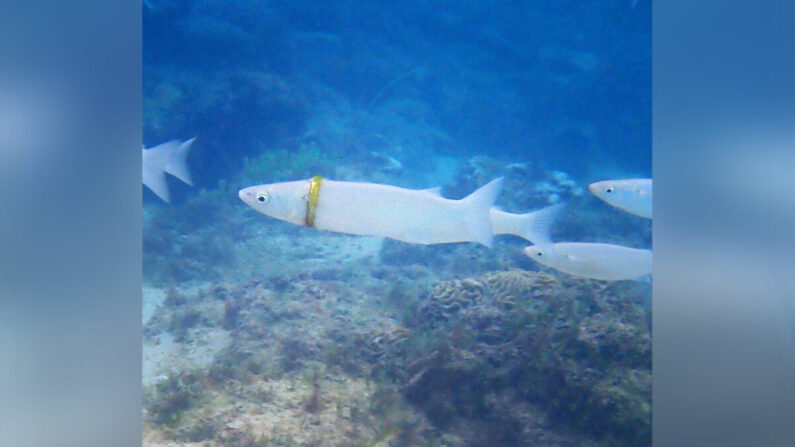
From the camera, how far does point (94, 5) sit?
1.88 m

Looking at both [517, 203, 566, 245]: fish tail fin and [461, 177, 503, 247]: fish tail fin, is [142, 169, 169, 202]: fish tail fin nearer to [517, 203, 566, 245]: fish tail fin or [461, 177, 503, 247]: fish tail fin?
[461, 177, 503, 247]: fish tail fin

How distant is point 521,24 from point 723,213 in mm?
1225

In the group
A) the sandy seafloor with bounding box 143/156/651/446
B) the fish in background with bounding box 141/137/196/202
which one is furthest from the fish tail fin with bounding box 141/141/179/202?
the sandy seafloor with bounding box 143/156/651/446

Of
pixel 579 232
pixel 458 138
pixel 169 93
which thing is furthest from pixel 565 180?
pixel 169 93

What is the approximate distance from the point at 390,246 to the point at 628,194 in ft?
3.51

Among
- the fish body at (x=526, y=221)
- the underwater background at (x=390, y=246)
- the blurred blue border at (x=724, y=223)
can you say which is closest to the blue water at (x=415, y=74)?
the underwater background at (x=390, y=246)

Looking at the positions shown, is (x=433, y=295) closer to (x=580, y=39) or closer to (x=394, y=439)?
(x=394, y=439)

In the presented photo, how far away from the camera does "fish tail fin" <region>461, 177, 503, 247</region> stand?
1.69 m

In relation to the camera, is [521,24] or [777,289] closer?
[777,289]

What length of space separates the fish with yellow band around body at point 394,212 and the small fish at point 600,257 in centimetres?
9

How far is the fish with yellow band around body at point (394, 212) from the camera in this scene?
1.67 meters

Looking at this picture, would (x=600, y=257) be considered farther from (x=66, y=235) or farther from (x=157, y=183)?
(x=66, y=235)

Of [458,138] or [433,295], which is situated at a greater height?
[458,138]

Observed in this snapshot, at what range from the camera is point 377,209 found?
5.48ft
